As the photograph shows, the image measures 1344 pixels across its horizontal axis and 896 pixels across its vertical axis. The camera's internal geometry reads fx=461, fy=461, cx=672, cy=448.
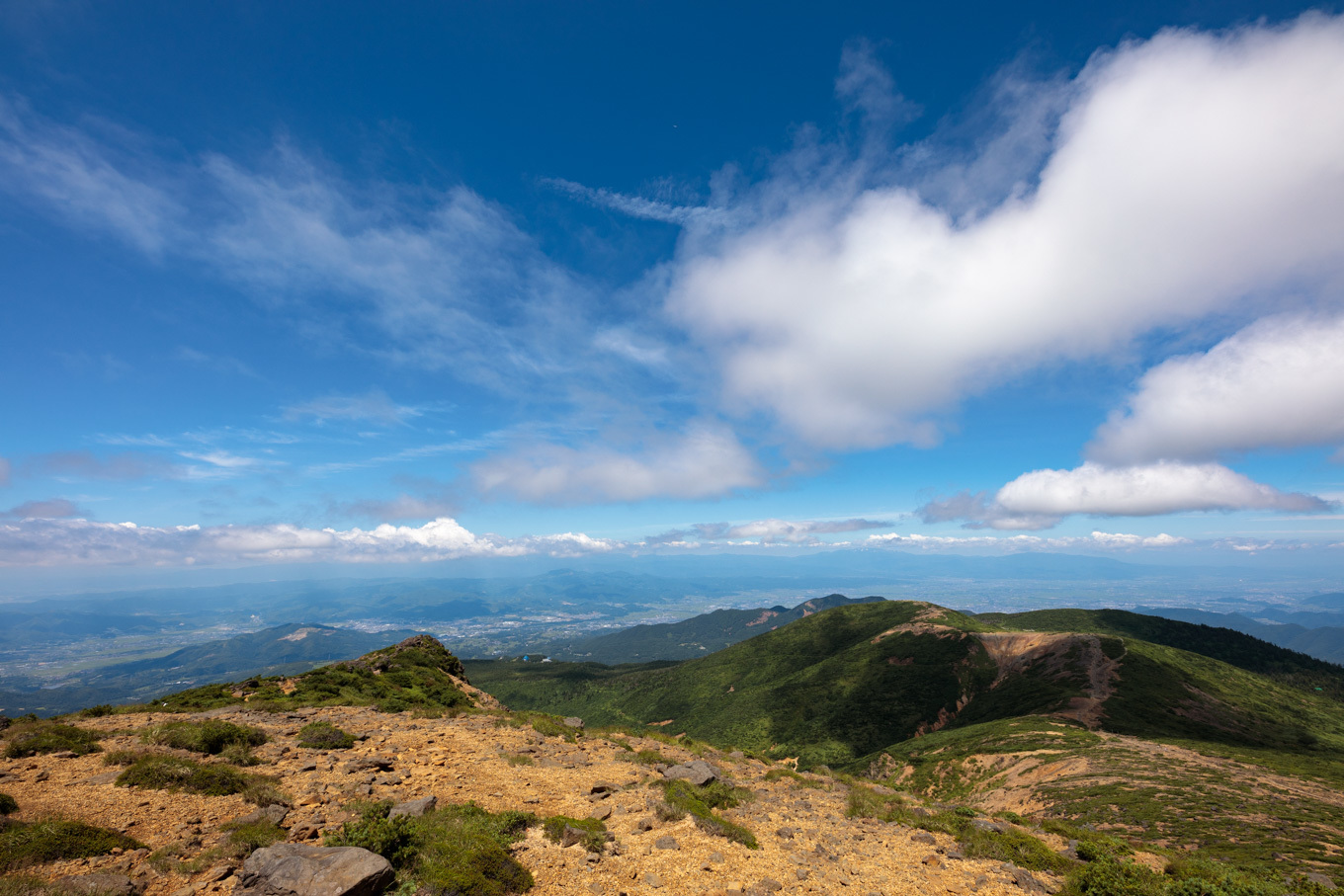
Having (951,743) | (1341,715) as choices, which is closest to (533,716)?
(951,743)

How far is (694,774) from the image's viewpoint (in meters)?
19.6

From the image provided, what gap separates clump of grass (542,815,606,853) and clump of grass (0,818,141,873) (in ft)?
31.3

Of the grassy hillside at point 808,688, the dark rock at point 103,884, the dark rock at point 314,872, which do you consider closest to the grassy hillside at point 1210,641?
the grassy hillside at point 808,688

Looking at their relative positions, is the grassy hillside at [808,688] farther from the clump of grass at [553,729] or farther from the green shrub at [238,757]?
the green shrub at [238,757]

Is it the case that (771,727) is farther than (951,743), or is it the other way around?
(771,727)

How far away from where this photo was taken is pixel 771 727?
292 feet

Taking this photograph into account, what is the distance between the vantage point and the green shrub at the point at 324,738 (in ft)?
63.2

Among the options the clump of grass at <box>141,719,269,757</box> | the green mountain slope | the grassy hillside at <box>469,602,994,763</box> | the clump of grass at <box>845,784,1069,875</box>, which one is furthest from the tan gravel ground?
the grassy hillside at <box>469,602,994,763</box>

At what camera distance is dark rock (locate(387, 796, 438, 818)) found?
13.6m

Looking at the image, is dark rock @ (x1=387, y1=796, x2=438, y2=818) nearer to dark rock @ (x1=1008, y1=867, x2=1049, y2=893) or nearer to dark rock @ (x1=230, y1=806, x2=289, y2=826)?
dark rock @ (x1=230, y1=806, x2=289, y2=826)

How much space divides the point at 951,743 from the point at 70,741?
2905 inches

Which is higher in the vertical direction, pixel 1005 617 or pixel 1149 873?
pixel 1149 873

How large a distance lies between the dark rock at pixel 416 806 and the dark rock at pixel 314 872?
3987 mm

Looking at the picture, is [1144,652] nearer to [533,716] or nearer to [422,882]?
[533,716]
